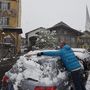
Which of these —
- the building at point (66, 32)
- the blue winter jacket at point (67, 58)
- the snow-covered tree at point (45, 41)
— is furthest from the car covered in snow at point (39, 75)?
the building at point (66, 32)

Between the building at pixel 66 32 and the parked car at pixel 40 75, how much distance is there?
69572 millimetres

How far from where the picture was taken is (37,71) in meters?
8.33

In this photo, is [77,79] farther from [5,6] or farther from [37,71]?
[5,6]

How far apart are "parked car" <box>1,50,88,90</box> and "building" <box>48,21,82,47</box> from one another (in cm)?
6957

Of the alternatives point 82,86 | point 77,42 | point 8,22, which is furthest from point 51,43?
point 82,86

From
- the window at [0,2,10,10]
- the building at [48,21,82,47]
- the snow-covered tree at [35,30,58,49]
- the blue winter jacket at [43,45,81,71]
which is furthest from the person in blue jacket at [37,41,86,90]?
the building at [48,21,82,47]

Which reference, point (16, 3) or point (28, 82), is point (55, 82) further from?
point (16, 3)

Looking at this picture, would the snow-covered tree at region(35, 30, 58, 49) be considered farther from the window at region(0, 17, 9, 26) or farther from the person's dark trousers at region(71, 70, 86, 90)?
the person's dark trousers at region(71, 70, 86, 90)

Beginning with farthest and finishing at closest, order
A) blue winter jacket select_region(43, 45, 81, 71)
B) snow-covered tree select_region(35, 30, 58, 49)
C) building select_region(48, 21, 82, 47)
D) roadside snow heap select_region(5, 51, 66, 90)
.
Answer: building select_region(48, 21, 82, 47) < snow-covered tree select_region(35, 30, 58, 49) < blue winter jacket select_region(43, 45, 81, 71) < roadside snow heap select_region(5, 51, 66, 90)

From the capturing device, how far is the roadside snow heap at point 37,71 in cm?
817

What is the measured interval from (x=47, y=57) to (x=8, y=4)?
58522 millimetres

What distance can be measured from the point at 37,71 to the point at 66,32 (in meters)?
72.1

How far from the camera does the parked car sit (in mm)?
7992

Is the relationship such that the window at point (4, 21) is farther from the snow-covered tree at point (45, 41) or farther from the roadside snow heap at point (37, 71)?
the roadside snow heap at point (37, 71)
